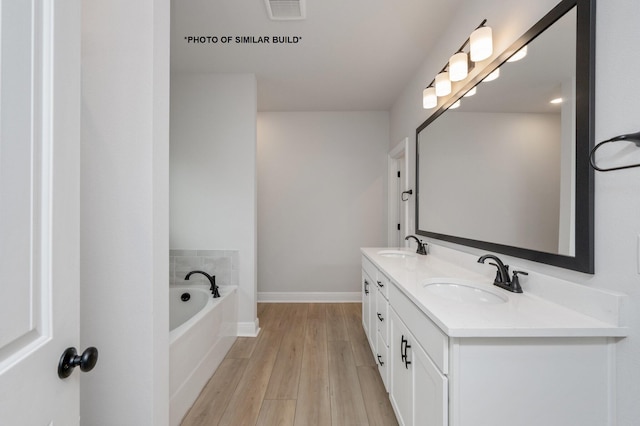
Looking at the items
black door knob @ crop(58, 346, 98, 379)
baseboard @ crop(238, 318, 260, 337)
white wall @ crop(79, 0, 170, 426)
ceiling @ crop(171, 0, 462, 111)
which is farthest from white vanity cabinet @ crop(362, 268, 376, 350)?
ceiling @ crop(171, 0, 462, 111)

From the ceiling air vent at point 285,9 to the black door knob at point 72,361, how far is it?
80.7 inches

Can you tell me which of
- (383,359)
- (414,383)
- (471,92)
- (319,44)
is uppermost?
(319,44)

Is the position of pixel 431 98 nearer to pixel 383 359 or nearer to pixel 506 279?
pixel 506 279

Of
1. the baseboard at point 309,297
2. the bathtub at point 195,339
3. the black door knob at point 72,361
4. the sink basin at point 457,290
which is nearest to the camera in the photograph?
the black door knob at point 72,361

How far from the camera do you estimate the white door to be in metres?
0.46

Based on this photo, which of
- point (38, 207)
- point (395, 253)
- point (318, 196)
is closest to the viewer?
point (38, 207)

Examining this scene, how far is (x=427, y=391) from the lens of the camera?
1051 mm

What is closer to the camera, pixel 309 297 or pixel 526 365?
pixel 526 365

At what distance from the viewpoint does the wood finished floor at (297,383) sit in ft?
5.25

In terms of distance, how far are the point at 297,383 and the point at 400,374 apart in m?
0.84

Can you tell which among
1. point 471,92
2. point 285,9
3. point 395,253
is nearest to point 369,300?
point 395,253

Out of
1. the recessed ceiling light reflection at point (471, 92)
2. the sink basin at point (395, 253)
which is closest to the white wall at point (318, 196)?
the sink basin at point (395, 253)

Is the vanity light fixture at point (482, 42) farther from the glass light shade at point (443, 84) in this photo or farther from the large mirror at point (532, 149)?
the glass light shade at point (443, 84)

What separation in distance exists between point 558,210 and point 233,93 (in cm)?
274
